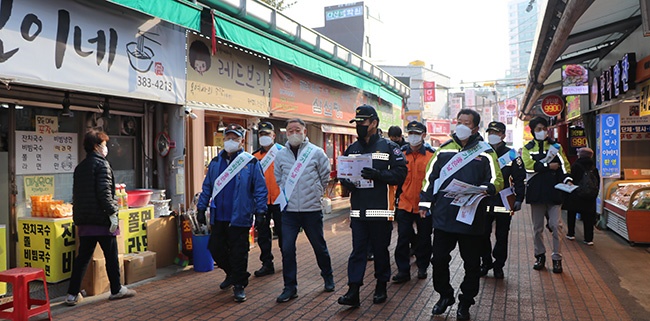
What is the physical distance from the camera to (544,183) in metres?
6.84

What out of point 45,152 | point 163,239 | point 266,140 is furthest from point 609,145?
point 45,152

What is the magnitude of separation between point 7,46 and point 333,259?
17.2 ft

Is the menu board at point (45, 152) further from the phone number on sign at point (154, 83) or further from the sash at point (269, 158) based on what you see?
the sash at point (269, 158)

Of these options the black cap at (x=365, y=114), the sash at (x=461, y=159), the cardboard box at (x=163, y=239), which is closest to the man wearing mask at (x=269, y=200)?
the cardboard box at (x=163, y=239)

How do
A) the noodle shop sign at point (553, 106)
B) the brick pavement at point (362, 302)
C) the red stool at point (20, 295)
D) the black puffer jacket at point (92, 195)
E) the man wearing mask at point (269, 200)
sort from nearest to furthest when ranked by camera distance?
1. the red stool at point (20, 295)
2. the brick pavement at point (362, 302)
3. the black puffer jacket at point (92, 195)
4. the man wearing mask at point (269, 200)
5. the noodle shop sign at point (553, 106)

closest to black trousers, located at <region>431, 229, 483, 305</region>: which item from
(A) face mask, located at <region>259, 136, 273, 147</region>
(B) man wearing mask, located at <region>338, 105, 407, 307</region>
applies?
(B) man wearing mask, located at <region>338, 105, 407, 307</region>

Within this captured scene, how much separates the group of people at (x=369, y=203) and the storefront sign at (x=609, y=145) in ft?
18.9

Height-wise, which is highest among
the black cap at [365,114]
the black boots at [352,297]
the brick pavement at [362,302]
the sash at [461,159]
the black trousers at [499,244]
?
the black cap at [365,114]

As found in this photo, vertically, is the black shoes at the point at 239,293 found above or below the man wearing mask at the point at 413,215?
below

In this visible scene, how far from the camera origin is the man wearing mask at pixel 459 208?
4.74 m

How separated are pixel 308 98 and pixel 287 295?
799 centimetres

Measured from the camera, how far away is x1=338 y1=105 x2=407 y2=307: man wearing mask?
5141mm

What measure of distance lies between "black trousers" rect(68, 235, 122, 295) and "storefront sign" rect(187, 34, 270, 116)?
3245mm

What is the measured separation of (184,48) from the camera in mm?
7965
